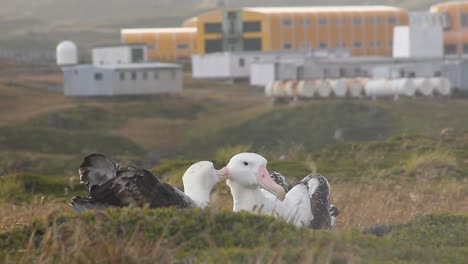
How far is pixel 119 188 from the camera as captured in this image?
373 inches

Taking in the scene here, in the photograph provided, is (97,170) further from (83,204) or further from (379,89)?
(379,89)

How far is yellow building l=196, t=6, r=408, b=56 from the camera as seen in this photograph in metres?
114

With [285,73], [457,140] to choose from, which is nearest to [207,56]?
[285,73]

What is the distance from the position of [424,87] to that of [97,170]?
73539 mm

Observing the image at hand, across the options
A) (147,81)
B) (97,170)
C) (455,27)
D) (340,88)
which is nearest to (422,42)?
(455,27)

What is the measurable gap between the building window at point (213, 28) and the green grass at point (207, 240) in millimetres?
109302

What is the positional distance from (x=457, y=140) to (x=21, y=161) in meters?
30.4

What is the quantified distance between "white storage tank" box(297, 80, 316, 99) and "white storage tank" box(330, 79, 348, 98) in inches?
52.3

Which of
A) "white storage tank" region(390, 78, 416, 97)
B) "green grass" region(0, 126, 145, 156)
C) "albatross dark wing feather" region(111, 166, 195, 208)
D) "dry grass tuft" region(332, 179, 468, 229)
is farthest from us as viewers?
"white storage tank" region(390, 78, 416, 97)

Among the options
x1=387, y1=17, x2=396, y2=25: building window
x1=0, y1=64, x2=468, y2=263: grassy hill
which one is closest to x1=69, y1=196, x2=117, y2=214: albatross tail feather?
x1=0, y1=64, x2=468, y2=263: grassy hill

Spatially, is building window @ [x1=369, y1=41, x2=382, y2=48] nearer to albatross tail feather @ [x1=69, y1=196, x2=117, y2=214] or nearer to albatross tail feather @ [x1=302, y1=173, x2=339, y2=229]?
Answer: albatross tail feather @ [x1=302, y1=173, x2=339, y2=229]

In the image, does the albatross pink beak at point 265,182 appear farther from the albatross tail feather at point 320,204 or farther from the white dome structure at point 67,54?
the white dome structure at point 67,54

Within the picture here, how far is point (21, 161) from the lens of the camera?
56375 mm

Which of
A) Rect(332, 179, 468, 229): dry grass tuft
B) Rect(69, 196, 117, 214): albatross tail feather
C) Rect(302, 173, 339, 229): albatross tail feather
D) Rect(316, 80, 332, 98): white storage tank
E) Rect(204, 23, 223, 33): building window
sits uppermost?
Rect(69, 196, 117, 214): albatross tail feather
